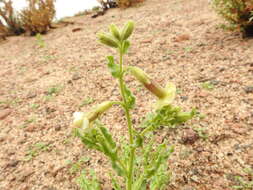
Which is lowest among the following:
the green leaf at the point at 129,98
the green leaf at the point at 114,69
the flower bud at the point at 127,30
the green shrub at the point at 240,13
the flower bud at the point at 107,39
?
the green shrub at the point at 240,13

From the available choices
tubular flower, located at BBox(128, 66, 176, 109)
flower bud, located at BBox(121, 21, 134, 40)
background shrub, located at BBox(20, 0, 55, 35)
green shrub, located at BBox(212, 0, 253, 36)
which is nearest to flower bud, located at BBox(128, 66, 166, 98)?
tubular flower, located at BBox(128, 66, 176, 109)

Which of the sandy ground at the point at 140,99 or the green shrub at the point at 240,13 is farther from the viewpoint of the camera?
the green shrub at the point at 240,13

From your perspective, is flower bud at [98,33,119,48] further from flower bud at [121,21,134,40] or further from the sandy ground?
the sandy ground

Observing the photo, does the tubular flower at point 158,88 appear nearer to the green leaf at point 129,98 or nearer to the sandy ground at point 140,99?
the green leaf at point 129,98

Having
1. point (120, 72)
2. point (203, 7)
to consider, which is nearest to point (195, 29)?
point (203, 7)

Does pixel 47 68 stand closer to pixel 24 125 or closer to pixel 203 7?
pixel 24 125

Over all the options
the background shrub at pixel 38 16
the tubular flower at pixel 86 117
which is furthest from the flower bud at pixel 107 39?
the background shrub at pixel 38 16
